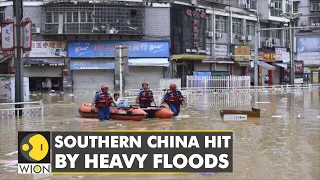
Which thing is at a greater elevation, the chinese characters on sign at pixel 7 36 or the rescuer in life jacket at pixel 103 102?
the chinese characters on sign at pixel 7 36

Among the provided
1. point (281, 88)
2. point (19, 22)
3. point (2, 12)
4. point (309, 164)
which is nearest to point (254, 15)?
point (281, 88)

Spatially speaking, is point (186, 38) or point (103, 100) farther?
point (186, 38)

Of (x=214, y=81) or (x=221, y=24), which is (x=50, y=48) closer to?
(x=214, y=81)

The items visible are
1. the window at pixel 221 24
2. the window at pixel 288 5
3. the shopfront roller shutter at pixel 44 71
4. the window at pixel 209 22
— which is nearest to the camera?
the shopfront roller shutter at pixel 44 71

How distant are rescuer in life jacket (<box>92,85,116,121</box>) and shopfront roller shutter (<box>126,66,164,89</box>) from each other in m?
24.6

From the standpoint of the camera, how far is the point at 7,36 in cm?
1838

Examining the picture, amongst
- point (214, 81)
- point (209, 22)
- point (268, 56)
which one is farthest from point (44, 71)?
point (268, 56)

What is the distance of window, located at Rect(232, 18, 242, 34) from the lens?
5028 centimetres

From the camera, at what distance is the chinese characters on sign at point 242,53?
49.4 meters

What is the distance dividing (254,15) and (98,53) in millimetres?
21064

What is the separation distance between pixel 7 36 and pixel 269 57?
40.8 metres

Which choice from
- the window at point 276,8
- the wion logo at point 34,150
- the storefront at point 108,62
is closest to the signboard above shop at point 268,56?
the window at point 276,8

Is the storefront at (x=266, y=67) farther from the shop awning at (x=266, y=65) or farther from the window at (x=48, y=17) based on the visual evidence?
the window at (x=48, y=17)

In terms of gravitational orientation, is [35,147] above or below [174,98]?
below
